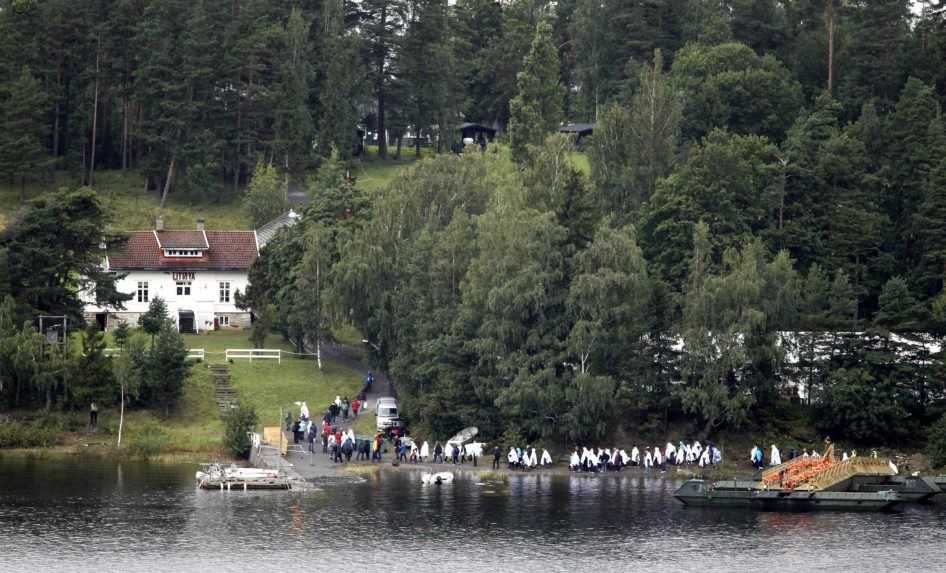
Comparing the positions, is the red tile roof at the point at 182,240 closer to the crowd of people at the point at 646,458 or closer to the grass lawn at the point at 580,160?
the crowd of people at the point at 646,458

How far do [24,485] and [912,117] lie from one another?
58.2 metres

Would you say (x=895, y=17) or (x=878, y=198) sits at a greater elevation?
(x=895, y=17)

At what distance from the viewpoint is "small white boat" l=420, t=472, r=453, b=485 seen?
74875mm

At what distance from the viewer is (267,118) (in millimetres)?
133750

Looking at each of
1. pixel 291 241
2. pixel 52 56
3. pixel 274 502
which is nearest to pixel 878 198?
pixel 291 241

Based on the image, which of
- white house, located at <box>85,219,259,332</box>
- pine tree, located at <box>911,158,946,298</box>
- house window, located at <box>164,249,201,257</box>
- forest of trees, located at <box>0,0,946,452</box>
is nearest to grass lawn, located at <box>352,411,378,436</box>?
forest of trees, located at <box>0,0,946,452</box>

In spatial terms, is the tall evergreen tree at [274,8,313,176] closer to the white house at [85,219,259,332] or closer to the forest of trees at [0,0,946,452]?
the forest of trees at [0,0,946,452]

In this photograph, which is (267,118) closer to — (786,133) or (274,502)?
Result: (786,133)

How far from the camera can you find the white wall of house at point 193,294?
10475 cm

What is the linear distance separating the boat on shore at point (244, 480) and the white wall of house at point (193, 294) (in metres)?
32.1

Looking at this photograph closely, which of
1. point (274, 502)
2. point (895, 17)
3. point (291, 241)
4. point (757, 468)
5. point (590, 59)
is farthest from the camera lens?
point (590, 59)

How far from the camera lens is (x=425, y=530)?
64.2m

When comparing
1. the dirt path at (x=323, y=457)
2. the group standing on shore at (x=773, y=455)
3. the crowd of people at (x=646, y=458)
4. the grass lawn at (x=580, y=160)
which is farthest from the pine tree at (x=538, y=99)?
the group standing on shore at (x=773, y=455)

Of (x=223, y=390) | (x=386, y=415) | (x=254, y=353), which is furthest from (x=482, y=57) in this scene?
(x=386, y=415)
